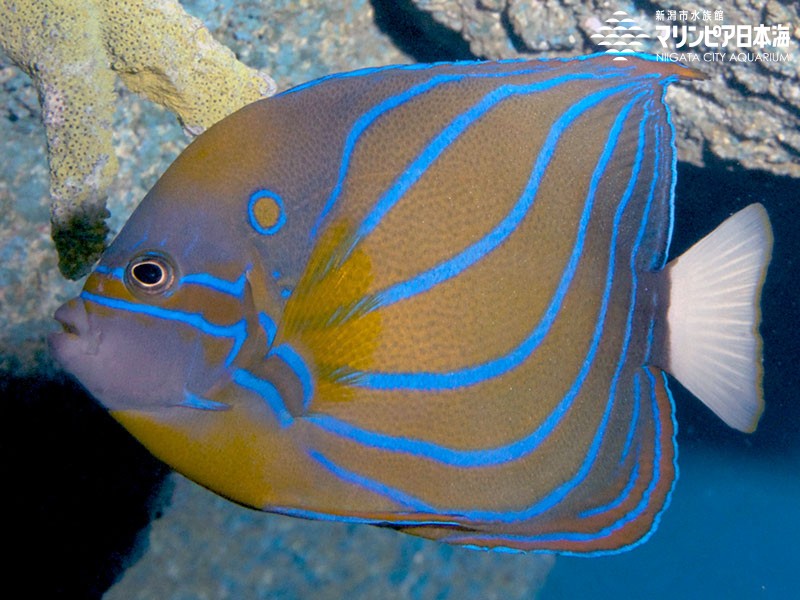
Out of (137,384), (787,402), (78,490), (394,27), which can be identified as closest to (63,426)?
(78,490)

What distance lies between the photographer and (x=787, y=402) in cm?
514

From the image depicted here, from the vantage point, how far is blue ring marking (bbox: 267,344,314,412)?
0.97 meters

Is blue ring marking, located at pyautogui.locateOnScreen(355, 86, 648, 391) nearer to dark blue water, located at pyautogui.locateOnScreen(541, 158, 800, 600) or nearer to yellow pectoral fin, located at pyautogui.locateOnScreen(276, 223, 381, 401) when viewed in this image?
yellow pectoral fin, located at pyautogui.locateOnScreen(276, 223, 381, 401)

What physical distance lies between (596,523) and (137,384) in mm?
838

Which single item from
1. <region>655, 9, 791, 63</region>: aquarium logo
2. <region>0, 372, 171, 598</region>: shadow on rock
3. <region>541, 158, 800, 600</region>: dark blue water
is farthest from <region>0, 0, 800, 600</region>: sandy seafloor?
<region>541, 158, 800, 600</region>: dark blue water

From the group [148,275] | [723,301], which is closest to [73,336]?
[148,275]

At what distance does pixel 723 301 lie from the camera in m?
1.16

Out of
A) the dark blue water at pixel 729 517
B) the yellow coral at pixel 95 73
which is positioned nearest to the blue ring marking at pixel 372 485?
the yellow coral at pixel 95 73

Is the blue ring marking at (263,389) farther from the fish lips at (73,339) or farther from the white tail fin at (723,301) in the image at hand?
the white tail fin at (723,301)

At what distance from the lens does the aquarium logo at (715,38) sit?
2.25 m

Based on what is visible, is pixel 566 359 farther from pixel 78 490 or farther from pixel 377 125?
pixel 78 490

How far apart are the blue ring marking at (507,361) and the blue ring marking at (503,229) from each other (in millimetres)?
84

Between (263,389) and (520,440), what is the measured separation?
1.53 ft

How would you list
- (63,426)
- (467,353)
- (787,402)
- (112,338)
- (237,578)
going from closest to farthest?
(112,338) → (467,353) → (63,426) → (237,578) → (787,402)
